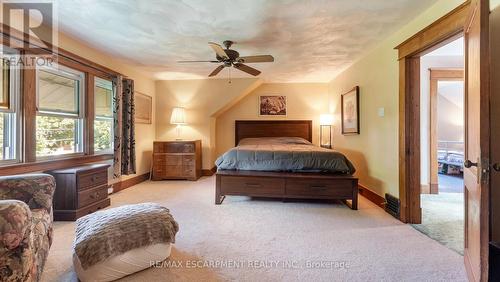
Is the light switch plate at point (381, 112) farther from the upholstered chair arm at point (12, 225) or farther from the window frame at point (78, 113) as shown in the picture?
the window frame at point (78, 113)

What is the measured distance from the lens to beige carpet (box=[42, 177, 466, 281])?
1691 millimetres

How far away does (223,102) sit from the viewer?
17.5 ft

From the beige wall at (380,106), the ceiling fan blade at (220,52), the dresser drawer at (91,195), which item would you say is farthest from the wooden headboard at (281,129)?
the dresser drawer at (91,195)

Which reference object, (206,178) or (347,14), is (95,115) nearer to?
(206,178)

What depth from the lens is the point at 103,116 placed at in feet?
12.9

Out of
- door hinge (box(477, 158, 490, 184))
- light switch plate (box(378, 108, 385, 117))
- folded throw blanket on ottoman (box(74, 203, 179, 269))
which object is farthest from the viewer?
light switch plate (box(378, 108, 385, 117))

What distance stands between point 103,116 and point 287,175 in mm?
3202

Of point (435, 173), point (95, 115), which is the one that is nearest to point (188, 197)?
point (95, 115)

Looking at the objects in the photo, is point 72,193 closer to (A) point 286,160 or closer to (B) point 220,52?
(B) point 220,52

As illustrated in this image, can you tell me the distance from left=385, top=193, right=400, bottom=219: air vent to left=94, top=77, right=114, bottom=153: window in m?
4.35

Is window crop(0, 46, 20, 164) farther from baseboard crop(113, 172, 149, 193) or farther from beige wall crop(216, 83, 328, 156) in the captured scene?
beige wall crop(216, 83, 328, 156)

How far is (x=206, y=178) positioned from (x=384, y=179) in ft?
11.6

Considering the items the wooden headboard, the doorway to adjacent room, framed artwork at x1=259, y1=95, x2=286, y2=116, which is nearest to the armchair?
the doorway to adjacent room

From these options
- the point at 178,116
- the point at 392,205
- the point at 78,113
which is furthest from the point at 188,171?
the point at 392,205
